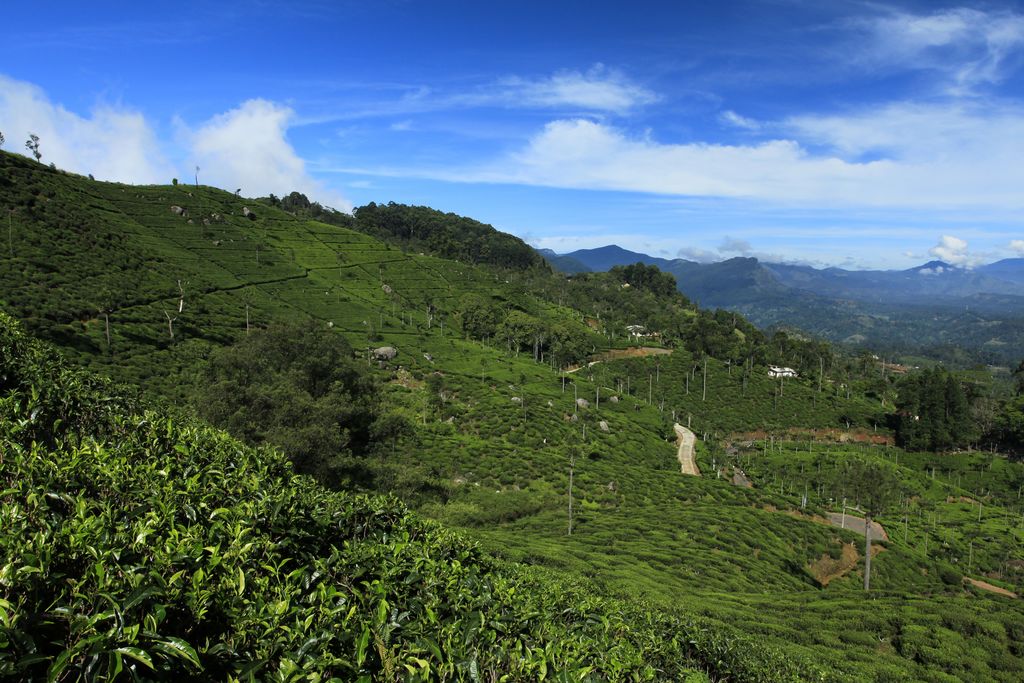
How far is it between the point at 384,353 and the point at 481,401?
719 inches

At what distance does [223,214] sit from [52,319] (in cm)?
7712

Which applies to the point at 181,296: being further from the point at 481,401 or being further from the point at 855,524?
the point at 855,524

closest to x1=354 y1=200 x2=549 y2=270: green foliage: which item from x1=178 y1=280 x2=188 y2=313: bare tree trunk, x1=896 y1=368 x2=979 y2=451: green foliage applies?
x1=178 y1=280 x2=188 y2=313: bare tree trunk

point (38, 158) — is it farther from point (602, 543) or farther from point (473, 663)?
point (473, 663)

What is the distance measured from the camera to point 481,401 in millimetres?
64000

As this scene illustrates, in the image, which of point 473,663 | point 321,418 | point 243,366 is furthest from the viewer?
point 243,366

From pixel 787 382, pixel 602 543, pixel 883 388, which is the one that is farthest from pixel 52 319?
pixel 883 388

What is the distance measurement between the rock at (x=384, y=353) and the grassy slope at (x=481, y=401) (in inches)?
87.5

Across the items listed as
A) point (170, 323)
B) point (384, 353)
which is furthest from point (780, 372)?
point (170, 323)

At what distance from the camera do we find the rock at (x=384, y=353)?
72100 mm

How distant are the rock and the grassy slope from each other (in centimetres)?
222

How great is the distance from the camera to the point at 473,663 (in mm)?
4125

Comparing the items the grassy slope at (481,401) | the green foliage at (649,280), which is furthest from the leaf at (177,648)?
the green foliage at (649,280)

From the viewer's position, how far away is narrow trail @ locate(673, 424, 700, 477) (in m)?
63.7
